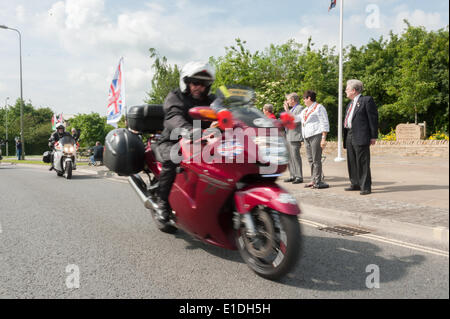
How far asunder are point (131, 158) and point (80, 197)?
4.11 m

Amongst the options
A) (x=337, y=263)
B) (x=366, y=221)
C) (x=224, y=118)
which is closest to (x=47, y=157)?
(x=366, y=221)

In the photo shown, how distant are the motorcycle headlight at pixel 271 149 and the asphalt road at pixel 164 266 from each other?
93cm

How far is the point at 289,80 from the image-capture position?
35500mm

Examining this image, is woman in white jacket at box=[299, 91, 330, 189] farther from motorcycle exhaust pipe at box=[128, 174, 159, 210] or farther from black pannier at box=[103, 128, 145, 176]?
black pannier at box=[103, 128, 145, 176]

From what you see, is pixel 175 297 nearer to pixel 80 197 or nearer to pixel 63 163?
pixel 80 197

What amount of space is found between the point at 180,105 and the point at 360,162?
14.1 ft

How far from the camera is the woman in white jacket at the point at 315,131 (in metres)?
7.85

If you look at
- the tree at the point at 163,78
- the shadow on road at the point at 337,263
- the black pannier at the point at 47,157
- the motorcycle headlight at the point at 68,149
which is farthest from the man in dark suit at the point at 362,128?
the tree at the point at 163,78

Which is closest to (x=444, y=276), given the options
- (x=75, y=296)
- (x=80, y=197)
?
(x=75, y=296)

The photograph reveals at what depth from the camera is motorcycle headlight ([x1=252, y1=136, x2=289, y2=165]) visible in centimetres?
296

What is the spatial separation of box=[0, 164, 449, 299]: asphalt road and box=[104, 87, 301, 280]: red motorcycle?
10.6 inches

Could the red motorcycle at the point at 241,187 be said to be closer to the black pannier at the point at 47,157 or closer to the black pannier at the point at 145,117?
the black pannier at the point at 145,117

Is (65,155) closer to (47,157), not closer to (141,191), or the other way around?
(47,157)

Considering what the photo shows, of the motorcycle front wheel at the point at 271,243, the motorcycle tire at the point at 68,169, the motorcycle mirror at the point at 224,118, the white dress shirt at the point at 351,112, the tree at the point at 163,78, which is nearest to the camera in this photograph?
the motorcycle mirror at the point at 224,118
